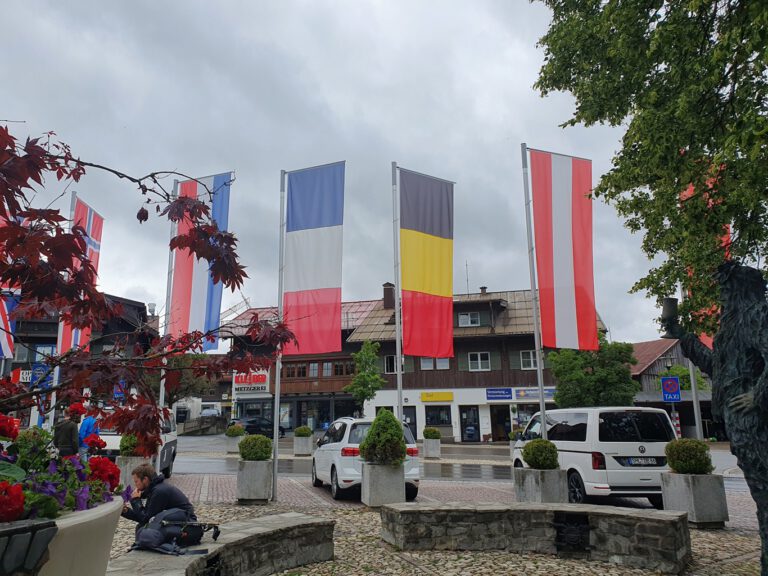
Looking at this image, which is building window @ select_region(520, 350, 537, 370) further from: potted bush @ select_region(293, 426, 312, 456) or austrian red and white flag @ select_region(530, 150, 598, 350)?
austrian red and white flag @ select_region(530, 150, 598, 350)

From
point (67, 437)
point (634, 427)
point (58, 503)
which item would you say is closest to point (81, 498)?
point (58, 503)

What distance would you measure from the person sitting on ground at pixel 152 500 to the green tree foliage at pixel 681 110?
699 cm

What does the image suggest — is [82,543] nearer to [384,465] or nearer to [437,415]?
[384,465]

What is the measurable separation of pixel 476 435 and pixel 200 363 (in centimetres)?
3854

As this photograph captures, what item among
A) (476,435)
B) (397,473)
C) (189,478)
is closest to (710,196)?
(397,473)

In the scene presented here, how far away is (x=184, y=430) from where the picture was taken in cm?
5059

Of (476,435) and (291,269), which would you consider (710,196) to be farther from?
(476,435)

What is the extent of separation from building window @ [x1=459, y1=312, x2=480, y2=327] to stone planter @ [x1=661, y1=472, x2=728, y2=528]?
33299mm

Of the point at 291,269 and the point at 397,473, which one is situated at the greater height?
the point at 291,269

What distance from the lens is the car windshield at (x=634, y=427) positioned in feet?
33.3

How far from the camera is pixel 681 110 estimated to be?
25.2 feet

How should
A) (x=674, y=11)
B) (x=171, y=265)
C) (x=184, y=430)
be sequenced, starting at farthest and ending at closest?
(x=184, y=430), (x=171, y=265), (x=674, y=11)

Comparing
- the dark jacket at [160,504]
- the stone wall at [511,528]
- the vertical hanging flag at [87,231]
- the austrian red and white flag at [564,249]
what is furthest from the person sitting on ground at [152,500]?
the vertical hanging flag at [87,231]

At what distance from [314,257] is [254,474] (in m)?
4.73
